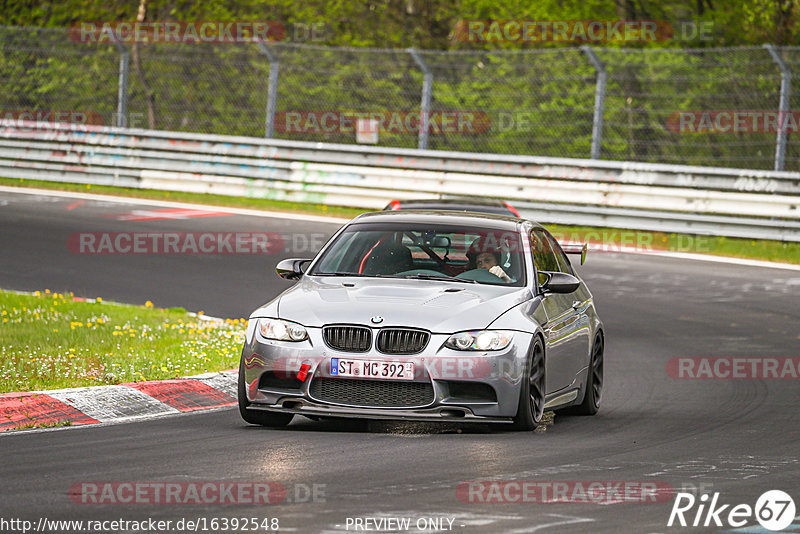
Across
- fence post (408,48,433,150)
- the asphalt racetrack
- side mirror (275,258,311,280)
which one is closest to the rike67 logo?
the asphalt racetrack

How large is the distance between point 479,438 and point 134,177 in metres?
19.1

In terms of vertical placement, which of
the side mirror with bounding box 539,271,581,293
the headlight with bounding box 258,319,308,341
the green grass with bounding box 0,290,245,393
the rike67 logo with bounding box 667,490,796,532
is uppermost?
the side mirror with bounding box 539,271,581,293

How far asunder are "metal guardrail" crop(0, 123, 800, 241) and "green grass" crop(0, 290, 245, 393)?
963 cm

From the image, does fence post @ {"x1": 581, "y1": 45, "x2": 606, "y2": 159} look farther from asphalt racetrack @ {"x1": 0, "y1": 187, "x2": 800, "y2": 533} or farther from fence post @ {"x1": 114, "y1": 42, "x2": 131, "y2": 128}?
fence post @ {"x1": 114, "y1": 42, "x2": 131, "y2": 128}

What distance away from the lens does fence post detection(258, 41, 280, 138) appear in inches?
1022

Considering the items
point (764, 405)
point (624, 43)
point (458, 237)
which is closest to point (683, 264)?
point (458, 237)

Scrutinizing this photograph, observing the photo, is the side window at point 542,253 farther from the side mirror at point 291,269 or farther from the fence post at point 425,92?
the fence post at point 425,92

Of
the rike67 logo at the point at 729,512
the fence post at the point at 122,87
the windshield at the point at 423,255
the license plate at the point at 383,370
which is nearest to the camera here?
the rike67 logo at the point at 729,512

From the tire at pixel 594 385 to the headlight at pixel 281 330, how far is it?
2562 mm

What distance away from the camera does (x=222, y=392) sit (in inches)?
424

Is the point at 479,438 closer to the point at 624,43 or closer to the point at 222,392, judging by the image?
the point at 222,392

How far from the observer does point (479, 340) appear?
9016mm

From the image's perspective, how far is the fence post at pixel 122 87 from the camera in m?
27.3

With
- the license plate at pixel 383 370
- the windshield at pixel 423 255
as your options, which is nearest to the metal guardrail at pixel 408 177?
the windshield at pixel 423 255
